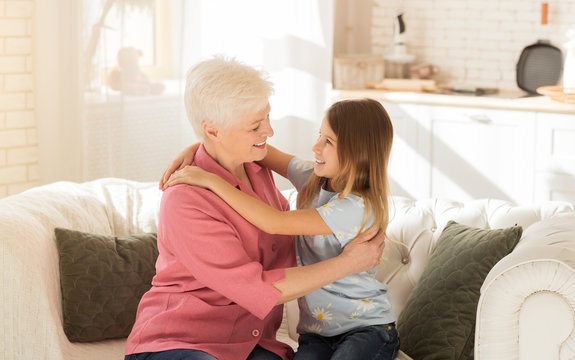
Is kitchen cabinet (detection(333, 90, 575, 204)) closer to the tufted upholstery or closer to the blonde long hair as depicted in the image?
the tufted upholstery

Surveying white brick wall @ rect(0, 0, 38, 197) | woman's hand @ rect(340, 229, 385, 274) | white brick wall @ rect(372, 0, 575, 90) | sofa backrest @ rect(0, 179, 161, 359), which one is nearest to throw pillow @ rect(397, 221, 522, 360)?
woman's hand @ rect(340, 229, 385, 274)

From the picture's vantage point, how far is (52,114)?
4.24 m

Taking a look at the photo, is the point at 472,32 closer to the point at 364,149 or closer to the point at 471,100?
the point at 471,100

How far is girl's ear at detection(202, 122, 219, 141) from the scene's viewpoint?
7.10 feet

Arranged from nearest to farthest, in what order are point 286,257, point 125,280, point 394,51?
point 286,257
point 125,280
point 394,51

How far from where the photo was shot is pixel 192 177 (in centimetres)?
207

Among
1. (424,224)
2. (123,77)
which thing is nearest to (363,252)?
(424,224)

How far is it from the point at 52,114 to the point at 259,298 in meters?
2.60

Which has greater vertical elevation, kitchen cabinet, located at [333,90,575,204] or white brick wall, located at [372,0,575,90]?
white brick wall, located at [372,0,575,90]

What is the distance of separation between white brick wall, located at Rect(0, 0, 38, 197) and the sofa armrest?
9.55 ft

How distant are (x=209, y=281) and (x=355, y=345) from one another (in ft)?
1.36

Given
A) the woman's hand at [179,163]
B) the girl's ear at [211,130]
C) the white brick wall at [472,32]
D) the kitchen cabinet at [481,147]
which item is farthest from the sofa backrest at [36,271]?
the white brick wall at [472,32]

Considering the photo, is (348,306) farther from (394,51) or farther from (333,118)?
(394,51)

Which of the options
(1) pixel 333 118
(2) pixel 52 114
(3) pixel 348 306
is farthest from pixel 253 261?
(2) pixel 52 114
